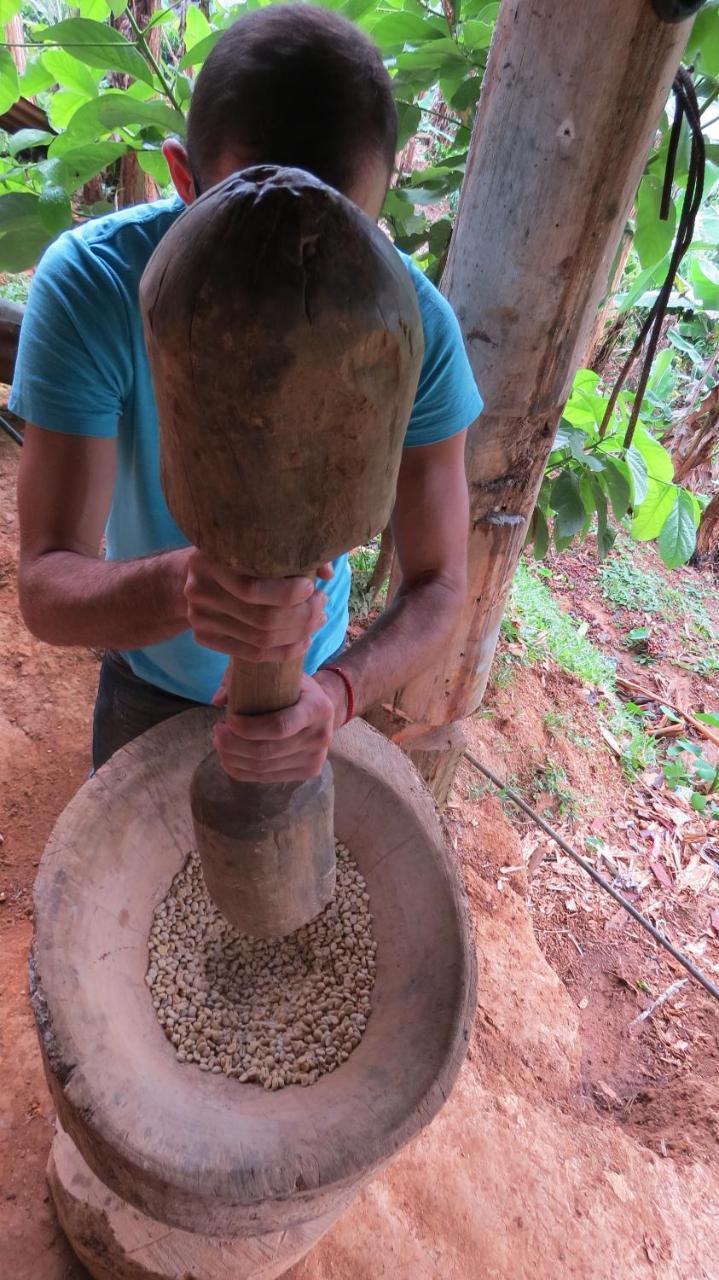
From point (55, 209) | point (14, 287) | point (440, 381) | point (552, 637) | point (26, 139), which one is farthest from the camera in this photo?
point (14, 287)

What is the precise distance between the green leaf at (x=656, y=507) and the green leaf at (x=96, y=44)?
1.85 m

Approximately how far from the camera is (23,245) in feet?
5.55

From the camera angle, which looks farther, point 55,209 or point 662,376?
point 662,376

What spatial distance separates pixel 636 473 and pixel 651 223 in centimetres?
65

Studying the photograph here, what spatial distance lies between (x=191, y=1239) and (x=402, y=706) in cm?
107

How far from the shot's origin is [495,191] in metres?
1.26

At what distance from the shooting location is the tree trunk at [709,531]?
16.6ft

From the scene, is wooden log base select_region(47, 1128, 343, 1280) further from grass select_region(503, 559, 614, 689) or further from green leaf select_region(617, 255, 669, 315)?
grass select_region(503, 559, 614, 689)

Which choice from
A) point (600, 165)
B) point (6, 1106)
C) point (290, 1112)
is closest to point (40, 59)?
point (600, 165)

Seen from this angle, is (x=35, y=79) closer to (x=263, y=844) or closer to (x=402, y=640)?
(x=402, y=640)

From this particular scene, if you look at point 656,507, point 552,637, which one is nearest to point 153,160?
point 656,507

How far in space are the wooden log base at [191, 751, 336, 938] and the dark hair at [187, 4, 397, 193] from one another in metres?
0.75

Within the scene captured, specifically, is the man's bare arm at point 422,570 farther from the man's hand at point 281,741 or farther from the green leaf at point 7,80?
the green leaf at point 7,80

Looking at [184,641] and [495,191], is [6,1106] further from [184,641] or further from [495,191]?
[495,191]
